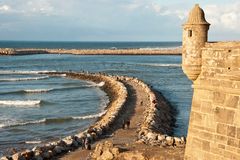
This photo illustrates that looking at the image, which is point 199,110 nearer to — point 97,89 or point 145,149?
point 145,149

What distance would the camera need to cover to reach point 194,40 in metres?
11.5

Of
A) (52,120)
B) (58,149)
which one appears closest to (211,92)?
(58,149)

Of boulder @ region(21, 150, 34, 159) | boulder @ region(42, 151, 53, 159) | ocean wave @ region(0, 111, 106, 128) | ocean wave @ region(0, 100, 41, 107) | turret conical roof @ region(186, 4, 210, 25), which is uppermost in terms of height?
turret conical roof @ region(186, 4, 210, 25)

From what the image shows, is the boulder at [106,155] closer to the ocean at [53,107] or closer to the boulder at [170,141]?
the boulder at [170,141]

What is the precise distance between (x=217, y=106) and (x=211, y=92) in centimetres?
40

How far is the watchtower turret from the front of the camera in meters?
11.4

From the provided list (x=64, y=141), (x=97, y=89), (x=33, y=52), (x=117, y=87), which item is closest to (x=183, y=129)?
(x=64, y=141)

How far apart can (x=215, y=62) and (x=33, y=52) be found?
116 meters

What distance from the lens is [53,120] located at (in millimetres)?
28281

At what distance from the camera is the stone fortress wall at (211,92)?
411 inches

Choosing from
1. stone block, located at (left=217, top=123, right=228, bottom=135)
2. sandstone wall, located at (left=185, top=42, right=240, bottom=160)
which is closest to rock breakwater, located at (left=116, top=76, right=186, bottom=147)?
sandstone wall, located at (left=185, top=42, right=240, bottom=160)

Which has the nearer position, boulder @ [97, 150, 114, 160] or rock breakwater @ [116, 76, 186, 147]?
boulder @ [97, 150, 114, 160]

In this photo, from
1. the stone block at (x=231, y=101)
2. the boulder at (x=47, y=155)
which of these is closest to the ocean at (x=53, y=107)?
the boulder at (x=47, y=155)

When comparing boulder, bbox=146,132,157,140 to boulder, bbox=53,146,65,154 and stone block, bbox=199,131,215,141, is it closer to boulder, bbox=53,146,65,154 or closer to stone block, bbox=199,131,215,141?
boulder, bbox=53,146,65,154
